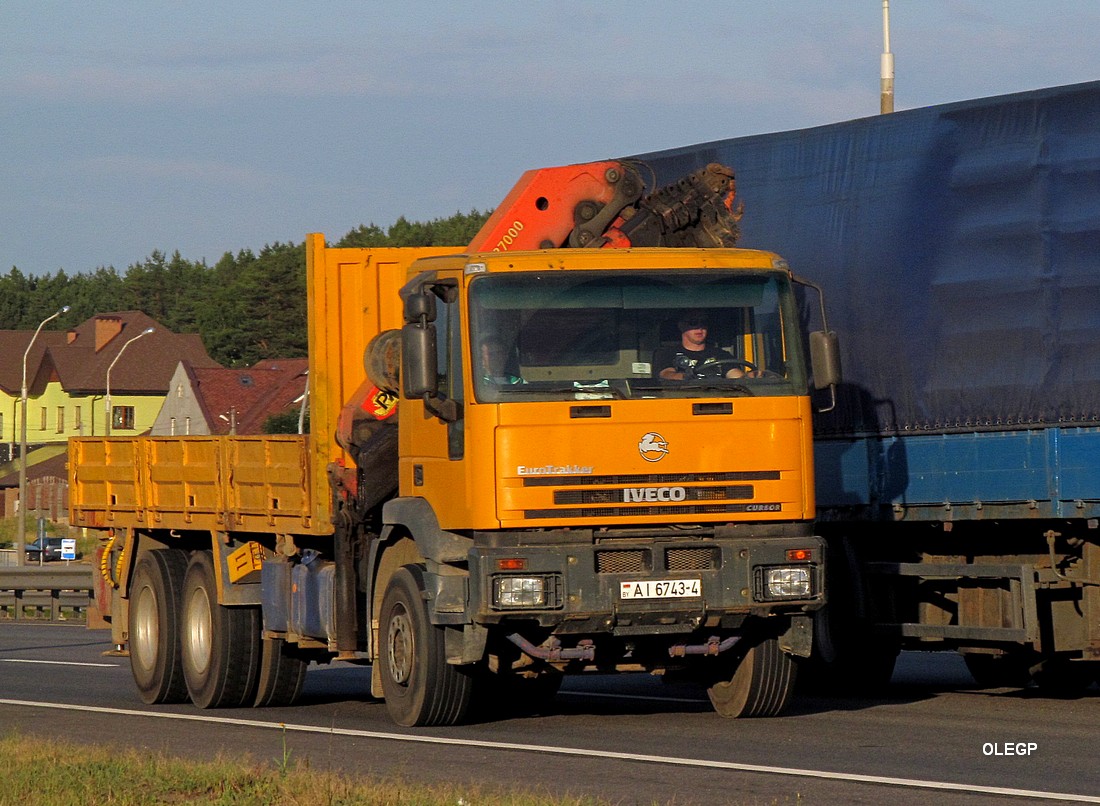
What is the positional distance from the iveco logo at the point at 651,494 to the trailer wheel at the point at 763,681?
4.50 feet

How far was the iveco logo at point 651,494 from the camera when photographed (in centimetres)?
1202

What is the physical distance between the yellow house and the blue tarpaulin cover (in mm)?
100543

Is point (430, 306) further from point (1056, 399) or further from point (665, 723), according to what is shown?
point (1056, 399)

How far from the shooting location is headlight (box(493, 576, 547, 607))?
466 inches

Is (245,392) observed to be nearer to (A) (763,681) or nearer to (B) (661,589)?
(A) (763,681)

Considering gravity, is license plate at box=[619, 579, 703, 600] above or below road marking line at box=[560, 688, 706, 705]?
above

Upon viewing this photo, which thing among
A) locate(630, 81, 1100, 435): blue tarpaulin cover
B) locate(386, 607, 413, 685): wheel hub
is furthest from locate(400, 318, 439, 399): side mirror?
locate(630, 81, 1100, 435): blue tarpaulin cover

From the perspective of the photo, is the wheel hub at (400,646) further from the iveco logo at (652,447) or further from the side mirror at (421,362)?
the iveco logo at (652,447)

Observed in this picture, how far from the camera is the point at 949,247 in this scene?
13.6 m

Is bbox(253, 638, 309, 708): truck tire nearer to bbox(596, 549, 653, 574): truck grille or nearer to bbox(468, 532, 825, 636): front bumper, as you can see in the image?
bbox(468, 532, 825, 636): front bumper

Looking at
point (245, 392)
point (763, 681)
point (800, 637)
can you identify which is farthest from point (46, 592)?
point (245, 392)

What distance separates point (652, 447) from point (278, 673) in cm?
511

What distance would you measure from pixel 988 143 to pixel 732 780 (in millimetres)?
5364

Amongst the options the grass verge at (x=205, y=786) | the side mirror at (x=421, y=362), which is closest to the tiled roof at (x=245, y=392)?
the side mirror at (x=421, y=362)
